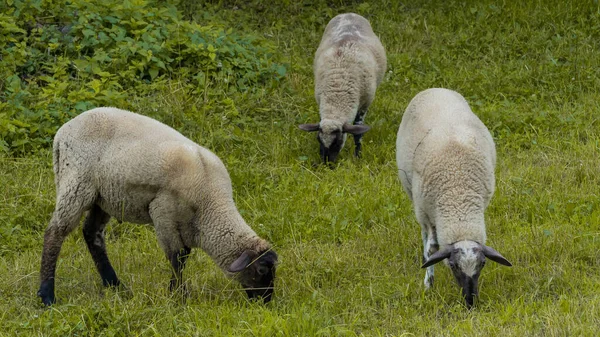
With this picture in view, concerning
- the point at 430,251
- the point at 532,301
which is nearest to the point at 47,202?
the point at 430,251

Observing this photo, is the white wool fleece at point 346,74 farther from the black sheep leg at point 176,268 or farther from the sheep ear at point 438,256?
the sheep ear at point 438,256

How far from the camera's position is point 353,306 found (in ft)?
19.5

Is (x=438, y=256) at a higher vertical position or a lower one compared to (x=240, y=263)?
higher

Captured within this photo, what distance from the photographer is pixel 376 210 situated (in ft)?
25.2

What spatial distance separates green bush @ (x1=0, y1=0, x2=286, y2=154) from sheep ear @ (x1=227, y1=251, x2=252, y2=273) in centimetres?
382

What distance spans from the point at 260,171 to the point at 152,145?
250cm

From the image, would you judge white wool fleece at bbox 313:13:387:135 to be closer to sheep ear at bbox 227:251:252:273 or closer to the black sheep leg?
the black sheep leg

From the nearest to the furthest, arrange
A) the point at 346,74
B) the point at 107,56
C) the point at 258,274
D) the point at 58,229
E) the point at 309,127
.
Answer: the point at 258,274
the point at 58,229
the point at 309,127
the point at 346,74
the point at 107,56

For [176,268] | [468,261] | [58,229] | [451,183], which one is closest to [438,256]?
[468,261]

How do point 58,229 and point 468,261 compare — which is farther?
point 58,229

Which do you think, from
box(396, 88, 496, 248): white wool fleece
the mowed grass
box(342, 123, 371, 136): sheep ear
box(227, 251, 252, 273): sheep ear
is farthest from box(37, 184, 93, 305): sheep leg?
box(342, 123, 371, 136): sheep ear

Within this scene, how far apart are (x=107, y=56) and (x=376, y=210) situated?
404cm

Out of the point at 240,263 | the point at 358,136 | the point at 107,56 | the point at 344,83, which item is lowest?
the point at 358,136

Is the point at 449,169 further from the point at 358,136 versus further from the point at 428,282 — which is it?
the point at 358,136
